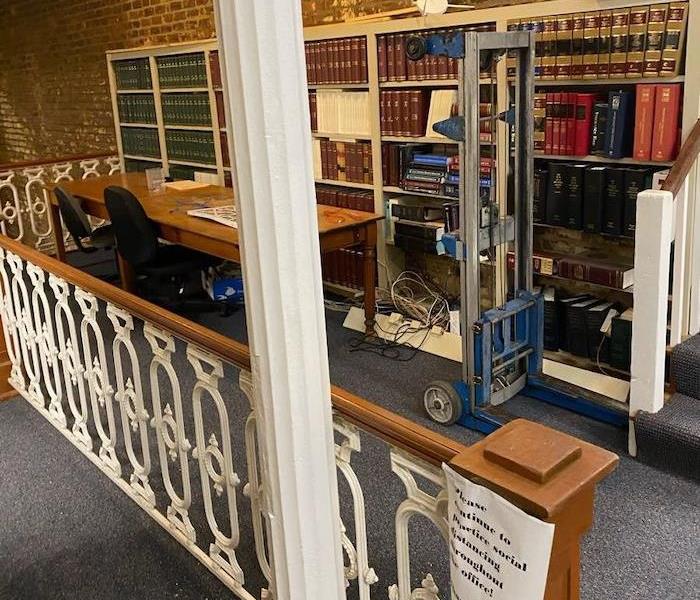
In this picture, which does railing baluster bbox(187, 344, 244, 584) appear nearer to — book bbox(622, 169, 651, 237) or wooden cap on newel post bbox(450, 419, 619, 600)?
wooden cap on newel post bbox(450, 419, 619, 600)

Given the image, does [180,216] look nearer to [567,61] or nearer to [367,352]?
[367,352]

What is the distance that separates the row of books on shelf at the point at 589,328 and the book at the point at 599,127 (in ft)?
2.41

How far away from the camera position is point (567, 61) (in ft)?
11.2

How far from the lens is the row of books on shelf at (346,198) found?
4.59 meters

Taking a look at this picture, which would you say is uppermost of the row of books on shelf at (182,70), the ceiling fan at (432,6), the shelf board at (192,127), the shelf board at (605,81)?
the ceiling fan at (432,6)

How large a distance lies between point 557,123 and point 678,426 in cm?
151

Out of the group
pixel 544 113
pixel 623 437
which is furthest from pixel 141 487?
pixel 544 113

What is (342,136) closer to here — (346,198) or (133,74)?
(346,198)

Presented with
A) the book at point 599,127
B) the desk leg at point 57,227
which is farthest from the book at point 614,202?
the desk leg at point 57,227

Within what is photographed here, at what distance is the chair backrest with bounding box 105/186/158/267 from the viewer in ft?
14.1

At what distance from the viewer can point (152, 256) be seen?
447 cm

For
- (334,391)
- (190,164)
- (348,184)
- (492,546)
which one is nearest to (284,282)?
(334,391)

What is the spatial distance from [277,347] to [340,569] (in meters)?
0.50

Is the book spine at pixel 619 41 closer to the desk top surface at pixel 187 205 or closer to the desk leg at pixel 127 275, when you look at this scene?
the desk top surface at pixel 187 205
